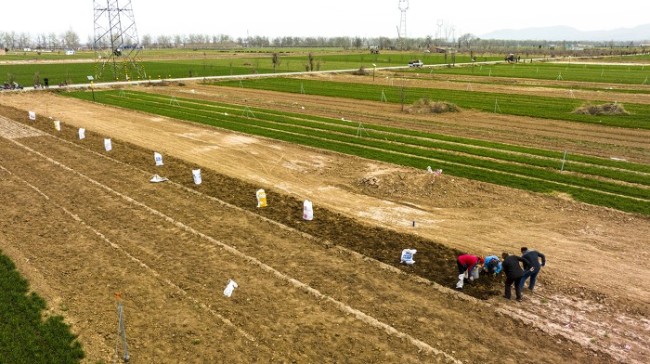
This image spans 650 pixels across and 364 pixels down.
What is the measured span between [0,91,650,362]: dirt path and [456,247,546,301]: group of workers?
18.3 inches

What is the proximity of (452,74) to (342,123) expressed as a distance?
4412 cm

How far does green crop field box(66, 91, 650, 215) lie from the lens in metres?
19.2

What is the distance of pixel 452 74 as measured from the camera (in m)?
71.8

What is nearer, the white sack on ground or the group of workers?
the group of workers

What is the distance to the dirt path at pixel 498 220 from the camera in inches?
427

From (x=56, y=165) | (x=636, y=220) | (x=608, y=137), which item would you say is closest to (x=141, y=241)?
(x=56, y=165)

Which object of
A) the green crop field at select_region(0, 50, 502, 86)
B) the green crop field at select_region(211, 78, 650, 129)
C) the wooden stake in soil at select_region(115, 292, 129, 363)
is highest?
the green crop field at select_region(0, 50, 502, 86)

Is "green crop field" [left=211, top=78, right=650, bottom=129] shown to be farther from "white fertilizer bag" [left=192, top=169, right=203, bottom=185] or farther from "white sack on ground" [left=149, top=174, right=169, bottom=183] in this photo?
"white sack on ground" [left=149, top=174, right=169, bottom=183]

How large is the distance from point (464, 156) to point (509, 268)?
1402 cm

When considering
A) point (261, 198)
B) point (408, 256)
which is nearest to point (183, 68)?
point (261, 198)

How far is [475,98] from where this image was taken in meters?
45.5

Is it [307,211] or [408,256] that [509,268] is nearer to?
[408,256]

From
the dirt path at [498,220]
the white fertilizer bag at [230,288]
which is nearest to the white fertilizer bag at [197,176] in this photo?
the dirt path at [498,220]

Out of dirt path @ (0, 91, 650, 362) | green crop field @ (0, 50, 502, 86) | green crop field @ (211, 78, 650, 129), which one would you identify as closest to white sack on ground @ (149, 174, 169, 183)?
dirt path @ (0, 91, 650, 362)
